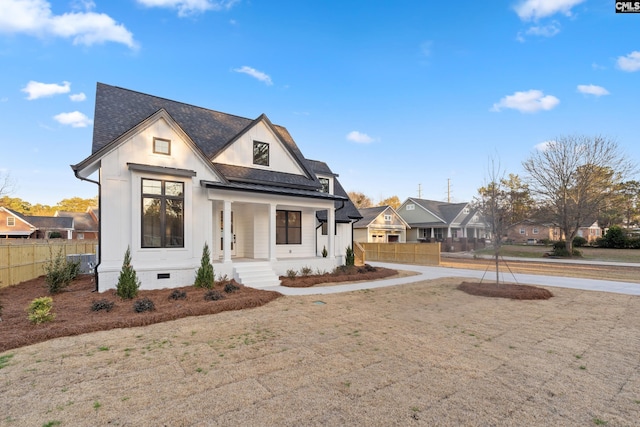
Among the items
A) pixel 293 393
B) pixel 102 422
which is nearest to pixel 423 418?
pixel 293 393

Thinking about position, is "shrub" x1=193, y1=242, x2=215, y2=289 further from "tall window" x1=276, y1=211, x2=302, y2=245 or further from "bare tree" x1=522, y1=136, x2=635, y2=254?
"bare tree" x1=522, y1=136, x2=635, y2=254

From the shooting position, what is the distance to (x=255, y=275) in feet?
37.9

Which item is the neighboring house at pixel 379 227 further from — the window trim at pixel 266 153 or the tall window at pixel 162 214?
the tall window at pixel 162 214

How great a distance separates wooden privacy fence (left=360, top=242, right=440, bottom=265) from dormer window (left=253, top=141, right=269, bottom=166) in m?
13.9

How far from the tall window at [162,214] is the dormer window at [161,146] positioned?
110 centimetres

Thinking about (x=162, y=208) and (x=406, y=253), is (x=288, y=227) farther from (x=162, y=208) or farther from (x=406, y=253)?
(x=406, y=253)

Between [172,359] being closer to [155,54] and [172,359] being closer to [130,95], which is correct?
[130,95]

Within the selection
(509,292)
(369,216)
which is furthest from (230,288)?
(369,216)

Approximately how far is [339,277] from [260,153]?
6703 millimetres

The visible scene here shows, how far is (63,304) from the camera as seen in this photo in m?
7.99

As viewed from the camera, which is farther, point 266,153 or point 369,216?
point 369,216

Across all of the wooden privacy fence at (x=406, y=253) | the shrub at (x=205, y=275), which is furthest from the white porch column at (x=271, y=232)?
the wooden privacy fence at (x=406, y=253)

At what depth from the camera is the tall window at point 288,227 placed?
14792mm

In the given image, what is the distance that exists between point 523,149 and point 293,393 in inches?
1296
